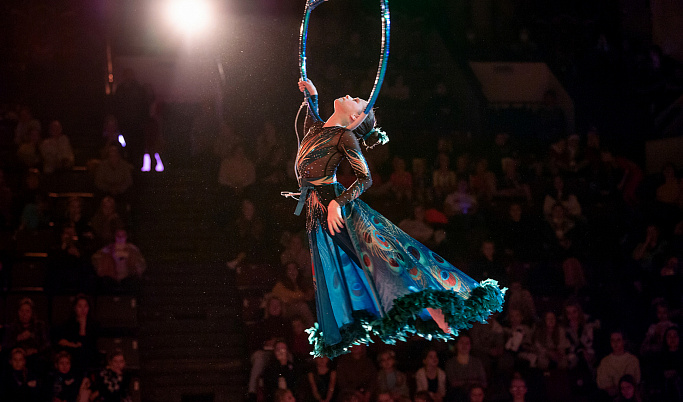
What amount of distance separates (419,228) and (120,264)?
2.68m

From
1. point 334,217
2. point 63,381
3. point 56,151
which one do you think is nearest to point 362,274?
point 334,217

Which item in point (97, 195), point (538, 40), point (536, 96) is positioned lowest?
Answer: point (97, 195)

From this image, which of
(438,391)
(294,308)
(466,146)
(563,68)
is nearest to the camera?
(438,391)

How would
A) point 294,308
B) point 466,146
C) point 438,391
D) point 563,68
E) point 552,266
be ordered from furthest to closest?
point 563,68 < point 466,146 < point 552,266 < point 294,308 < point 438,391

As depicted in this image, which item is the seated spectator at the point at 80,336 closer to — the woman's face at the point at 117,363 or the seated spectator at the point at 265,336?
the woman's face at the point at 117,363

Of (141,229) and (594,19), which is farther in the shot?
(594,19)

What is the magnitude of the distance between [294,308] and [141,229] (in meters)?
1.81

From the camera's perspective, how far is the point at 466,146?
25.4ft

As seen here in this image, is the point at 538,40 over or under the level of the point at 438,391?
over

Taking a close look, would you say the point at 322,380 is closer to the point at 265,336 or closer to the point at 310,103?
the point at 265,336

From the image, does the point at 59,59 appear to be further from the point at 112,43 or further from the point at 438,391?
the point at 438,391

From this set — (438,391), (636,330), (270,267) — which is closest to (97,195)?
(270,267)

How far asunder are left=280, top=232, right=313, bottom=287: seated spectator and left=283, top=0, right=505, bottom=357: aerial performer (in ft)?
9.77

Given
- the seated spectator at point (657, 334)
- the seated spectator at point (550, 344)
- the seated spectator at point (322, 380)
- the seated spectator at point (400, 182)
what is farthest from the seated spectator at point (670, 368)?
the seated spectator at point (322, 380)
